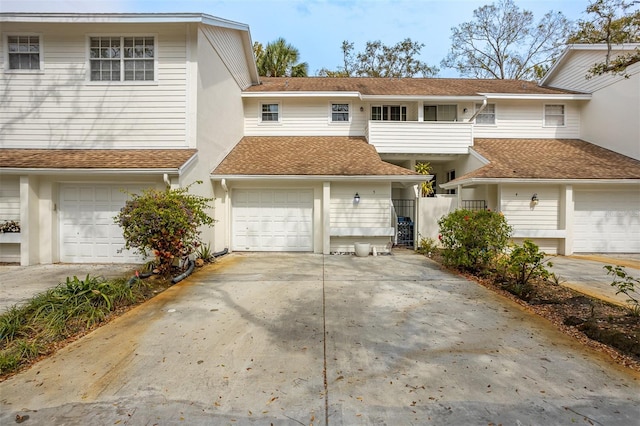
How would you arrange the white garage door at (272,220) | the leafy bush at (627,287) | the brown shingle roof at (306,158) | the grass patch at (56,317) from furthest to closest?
the white garage door at (272,220), the brown shingle roof at (306,158), the leafy bush at (627,287), the grass patch at (56,317)

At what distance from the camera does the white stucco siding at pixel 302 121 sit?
13414 millimetres

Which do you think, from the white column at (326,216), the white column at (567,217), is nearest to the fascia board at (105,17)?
the white column at (326,216)

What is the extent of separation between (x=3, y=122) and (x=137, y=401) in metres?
10.1

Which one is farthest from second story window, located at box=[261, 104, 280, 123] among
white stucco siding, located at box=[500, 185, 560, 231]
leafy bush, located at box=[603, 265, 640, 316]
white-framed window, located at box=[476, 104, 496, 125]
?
leafy bush, located at box=[603, 265, 640, 316]

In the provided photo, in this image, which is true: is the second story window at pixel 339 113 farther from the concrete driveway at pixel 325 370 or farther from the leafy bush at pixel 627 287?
the leafy bush at pixel 627 287

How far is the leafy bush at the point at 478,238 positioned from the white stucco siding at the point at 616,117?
8.27m

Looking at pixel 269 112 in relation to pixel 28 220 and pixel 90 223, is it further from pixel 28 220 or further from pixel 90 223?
pixel 28 220

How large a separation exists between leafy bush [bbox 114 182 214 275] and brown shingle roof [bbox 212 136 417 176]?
3.27 m

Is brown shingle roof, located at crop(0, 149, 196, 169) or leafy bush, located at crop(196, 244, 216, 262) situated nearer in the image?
brown shingle roof, located at crop(0, 149, 196, 169)

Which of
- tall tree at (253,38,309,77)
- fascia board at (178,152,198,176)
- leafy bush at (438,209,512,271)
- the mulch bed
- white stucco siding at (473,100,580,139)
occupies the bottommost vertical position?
the mulch bed

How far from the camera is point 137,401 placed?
104 inches

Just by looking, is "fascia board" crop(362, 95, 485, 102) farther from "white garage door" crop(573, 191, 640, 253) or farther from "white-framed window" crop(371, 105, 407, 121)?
"white garage door" crop(573, 191, 640, 253)

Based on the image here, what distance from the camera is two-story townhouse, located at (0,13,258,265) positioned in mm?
8109

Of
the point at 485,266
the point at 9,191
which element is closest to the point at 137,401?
the point at 485,266
